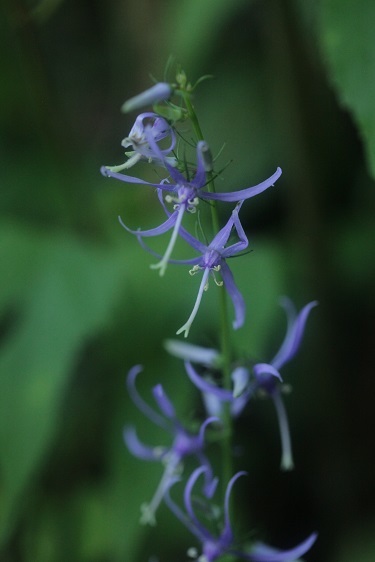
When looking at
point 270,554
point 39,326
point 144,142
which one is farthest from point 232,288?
point 39,326

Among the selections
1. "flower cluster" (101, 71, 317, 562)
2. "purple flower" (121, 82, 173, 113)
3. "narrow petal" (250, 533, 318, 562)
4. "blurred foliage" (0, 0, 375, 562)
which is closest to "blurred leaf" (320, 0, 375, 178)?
"blurred foliage" (0, 0, 375, 562)

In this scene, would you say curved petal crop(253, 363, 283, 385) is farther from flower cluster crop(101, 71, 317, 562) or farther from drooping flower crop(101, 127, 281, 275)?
drooping flower crop(101, 127, 281, 275)

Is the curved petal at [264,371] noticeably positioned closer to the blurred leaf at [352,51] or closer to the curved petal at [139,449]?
the curved petal at [139,449]

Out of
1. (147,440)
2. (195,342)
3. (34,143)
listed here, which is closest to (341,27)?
(195,342)

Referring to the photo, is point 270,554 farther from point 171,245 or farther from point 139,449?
point 171,245

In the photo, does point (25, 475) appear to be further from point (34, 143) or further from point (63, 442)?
point (34, 143)

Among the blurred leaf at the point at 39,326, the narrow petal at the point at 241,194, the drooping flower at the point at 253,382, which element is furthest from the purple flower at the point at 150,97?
the blurred leaf at the point at 39,326
